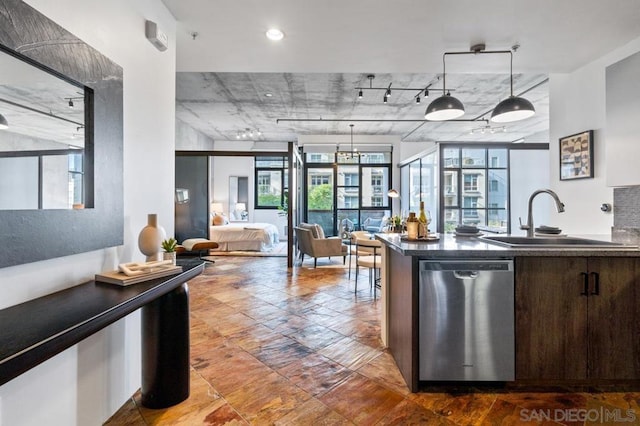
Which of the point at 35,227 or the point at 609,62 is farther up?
the point at 609,62

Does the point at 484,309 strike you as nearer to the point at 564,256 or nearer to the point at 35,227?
the point at 564,256

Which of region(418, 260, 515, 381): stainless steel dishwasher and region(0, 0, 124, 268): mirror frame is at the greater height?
region(0, 0, 124, 268): mirror frame

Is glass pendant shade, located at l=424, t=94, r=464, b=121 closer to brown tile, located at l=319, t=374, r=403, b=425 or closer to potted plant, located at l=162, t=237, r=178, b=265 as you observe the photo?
brown tile, located at l=319, t=374, r=403, b=425

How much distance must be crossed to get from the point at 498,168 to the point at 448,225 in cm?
183

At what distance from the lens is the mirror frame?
1.18m

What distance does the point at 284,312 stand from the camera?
3.63 m

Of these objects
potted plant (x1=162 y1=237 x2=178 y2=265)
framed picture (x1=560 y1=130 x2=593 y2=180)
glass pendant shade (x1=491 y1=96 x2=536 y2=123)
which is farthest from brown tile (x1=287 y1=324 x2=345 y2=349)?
framed picture (x1=560 y1=130 x2=593 y2=180)

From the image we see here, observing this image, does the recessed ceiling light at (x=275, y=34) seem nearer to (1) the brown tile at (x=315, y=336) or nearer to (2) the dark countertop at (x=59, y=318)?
(2) the dark countertop at (x=59, y=318)

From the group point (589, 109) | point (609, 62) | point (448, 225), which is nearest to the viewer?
point (609, 62)

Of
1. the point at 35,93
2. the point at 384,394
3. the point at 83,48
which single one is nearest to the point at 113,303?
the point at 35,93

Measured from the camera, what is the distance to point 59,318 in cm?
110

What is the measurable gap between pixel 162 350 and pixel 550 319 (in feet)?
8.20

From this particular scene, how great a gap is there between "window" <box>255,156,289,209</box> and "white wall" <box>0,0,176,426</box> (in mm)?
7858

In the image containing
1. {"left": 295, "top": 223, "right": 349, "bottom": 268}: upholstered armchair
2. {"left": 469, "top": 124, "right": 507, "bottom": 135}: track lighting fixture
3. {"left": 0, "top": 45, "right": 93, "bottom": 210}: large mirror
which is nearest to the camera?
{"left": 0, "top": 45, "right": 93, "bottom": 210}: large mirror
